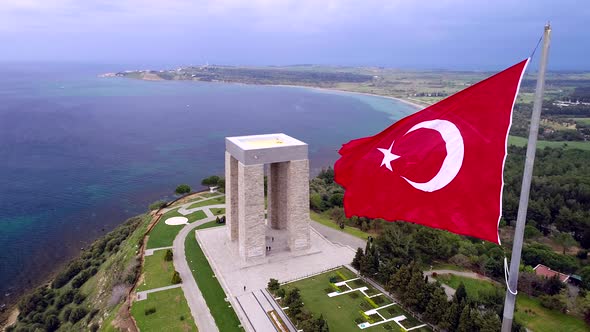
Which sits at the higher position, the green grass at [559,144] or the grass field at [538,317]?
the green grass at [559,144]

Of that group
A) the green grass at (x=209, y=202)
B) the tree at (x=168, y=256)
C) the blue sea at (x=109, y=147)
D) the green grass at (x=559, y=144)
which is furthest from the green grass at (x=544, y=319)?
the green grass at (x=559, y=144)

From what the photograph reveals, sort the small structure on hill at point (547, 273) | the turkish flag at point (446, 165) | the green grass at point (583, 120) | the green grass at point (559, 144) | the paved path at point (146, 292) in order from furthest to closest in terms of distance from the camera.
Result: 1. the green grass at point (583, 120)
2. the green grass at point (559, 144)
3. the small structure on hill at point (547, 273)
4. the paved path at point (146, 292)
5. the turkish flag at point (446, 165)

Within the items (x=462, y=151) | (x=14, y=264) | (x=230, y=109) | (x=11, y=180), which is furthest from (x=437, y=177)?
(x=230, y=109)

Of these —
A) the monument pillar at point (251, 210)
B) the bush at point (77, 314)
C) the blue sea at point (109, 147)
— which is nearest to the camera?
the monument pillar at point (251, 210)

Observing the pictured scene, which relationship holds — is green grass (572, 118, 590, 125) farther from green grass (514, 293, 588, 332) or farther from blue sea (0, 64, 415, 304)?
green grass (514, 293, 588, 332)

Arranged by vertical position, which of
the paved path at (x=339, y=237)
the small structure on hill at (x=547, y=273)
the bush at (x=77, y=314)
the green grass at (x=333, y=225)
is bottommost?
the bush at (x=77, y=314)

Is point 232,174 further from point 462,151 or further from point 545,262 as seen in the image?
point 545,262

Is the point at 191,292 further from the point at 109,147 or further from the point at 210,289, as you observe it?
the point at 109,147

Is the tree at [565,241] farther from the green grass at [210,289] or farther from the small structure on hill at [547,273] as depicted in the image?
the green grass at [210,289]

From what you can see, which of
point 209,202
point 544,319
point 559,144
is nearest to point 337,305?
point 544,319
